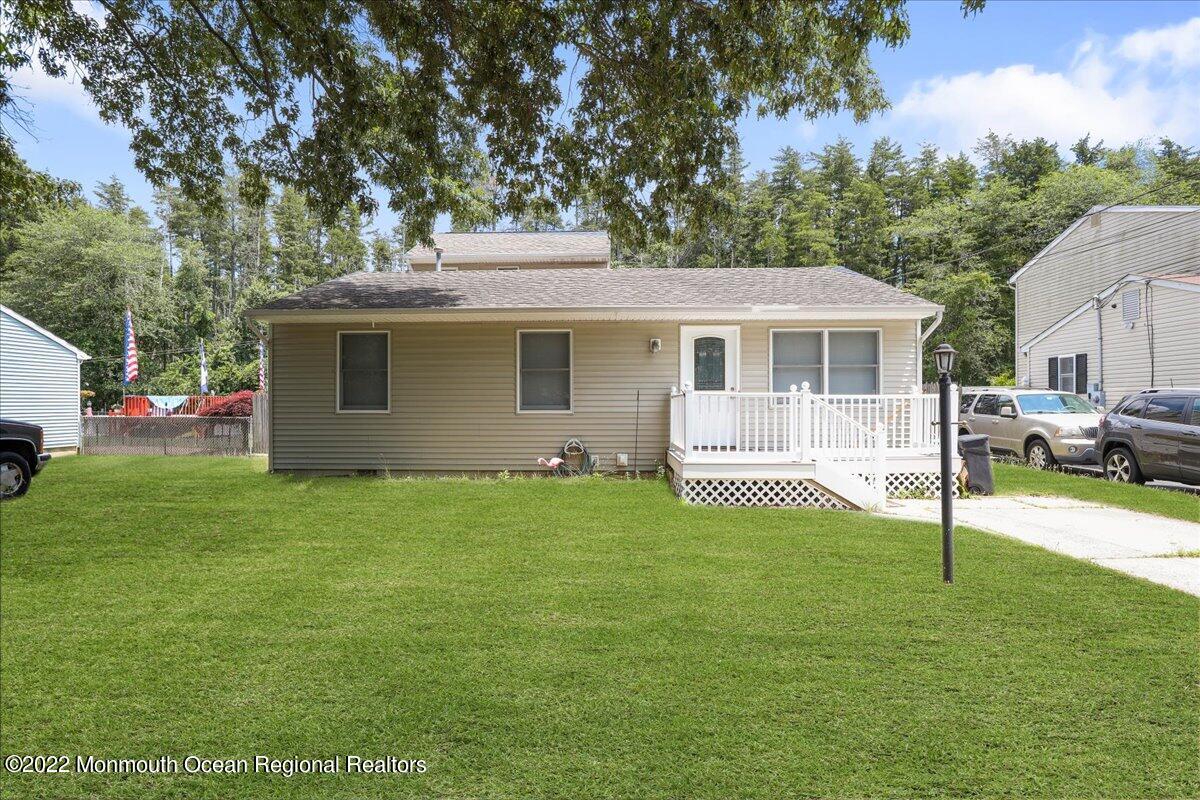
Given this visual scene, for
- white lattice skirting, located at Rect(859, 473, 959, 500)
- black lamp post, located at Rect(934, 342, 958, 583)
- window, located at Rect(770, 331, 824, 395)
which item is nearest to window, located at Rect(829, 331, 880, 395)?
window, located at Rect(770, 331, 824, 395)

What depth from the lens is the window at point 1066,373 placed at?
13422 millimetres

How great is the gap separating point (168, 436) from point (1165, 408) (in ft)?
55.6

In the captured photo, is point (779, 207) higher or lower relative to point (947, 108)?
higher

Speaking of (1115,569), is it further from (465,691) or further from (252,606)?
(252,606)

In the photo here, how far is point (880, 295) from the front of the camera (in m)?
10.2

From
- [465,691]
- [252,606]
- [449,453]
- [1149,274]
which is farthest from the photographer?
[449,453]

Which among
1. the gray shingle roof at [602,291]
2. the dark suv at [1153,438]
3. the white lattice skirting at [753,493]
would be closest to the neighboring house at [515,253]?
the gray shingle roof at [602,291]

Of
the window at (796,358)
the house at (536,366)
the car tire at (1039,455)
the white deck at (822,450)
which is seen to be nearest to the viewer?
the white deck at (822,450)

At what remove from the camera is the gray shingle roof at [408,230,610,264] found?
60.3 ft

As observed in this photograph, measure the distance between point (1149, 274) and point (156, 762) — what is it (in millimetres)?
12769

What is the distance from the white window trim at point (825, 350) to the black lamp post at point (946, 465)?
5.33m

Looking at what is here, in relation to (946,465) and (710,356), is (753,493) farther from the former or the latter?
(946,465)

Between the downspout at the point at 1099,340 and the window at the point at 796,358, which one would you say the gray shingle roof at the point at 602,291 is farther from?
the downspout at the point at 1099,340

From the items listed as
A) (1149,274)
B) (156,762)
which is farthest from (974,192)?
(156,762)
